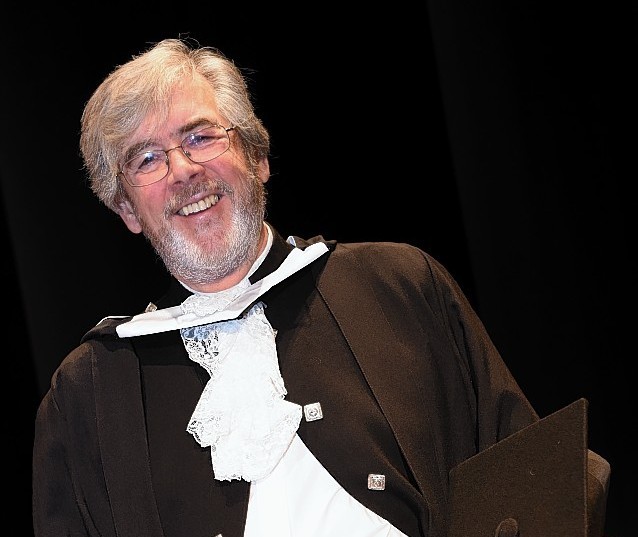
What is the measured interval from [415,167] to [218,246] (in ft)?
5.21

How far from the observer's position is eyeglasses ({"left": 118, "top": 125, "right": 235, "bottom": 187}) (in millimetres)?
2502

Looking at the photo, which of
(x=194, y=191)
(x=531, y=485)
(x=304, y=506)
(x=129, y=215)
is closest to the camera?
(x=531, y=485)

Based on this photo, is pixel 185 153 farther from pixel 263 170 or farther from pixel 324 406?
pixel 324 406

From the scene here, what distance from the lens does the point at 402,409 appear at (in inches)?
92.3

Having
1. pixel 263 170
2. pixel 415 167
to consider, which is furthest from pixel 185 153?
pixel 415 167

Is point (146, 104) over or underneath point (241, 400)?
over

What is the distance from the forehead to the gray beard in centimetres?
17

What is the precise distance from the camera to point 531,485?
73.1 inches

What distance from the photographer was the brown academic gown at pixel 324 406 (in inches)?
90.9

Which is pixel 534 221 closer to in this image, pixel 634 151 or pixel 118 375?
pixel 634 151

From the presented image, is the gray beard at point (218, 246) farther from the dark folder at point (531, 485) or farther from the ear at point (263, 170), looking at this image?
the dark folder at point (531, 485)

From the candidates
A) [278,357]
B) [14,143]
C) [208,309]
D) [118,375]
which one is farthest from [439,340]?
[14,143]

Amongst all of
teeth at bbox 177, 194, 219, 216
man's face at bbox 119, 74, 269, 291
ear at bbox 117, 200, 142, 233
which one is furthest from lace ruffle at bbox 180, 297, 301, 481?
ear at bbox 117, 200, 142, 233

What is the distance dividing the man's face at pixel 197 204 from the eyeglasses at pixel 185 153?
0.04 ft
